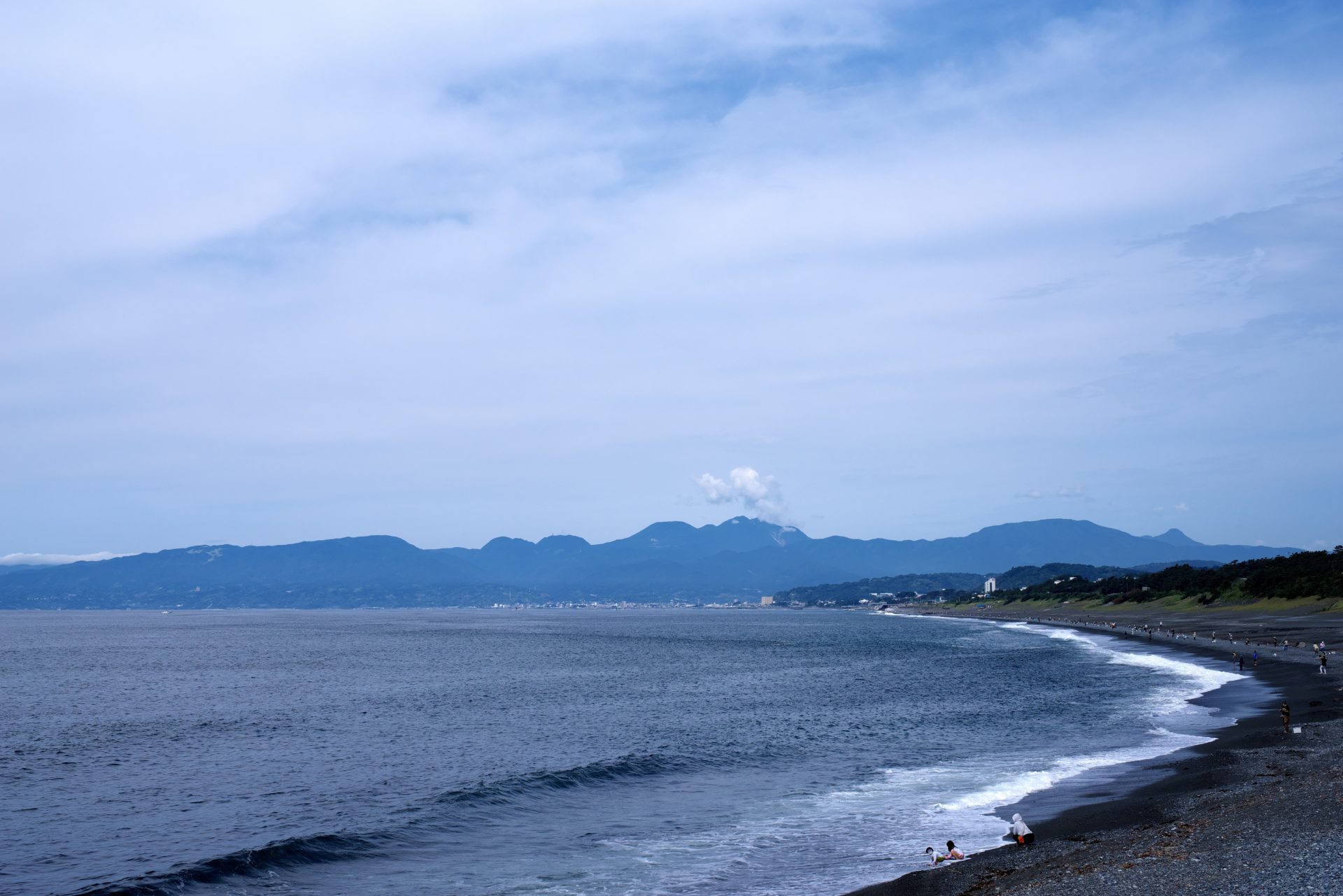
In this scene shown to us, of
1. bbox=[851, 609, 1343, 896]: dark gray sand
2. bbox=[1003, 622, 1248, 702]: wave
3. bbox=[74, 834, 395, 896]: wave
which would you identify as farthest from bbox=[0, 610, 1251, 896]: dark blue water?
bbox=[851, 609, 1343, 896]: dark gray sand

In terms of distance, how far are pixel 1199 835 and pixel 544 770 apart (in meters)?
23.0

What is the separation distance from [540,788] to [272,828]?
8.79m

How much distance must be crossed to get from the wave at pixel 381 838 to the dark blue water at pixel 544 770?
102 millimetres

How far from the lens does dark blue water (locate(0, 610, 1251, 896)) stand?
2306 cm

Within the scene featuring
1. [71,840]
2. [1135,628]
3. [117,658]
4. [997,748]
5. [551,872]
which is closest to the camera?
[551,872]

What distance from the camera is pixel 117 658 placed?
338 ft

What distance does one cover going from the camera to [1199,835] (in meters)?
19.2

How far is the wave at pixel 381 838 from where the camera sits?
2217 cm

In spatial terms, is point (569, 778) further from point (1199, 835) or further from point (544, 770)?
point (1199, 835)

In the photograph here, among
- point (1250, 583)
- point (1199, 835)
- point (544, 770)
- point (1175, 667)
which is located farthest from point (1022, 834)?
point (1250, 583)

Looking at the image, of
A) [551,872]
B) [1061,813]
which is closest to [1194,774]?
[1061,813]

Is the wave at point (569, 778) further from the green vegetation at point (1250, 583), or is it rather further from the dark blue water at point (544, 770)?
the green vegetation at point (1250, 583)

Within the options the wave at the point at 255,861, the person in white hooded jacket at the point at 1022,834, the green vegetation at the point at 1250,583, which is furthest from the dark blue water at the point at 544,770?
the green vegetation at the point at 1250,583

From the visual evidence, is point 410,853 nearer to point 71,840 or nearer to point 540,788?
point 540,788
